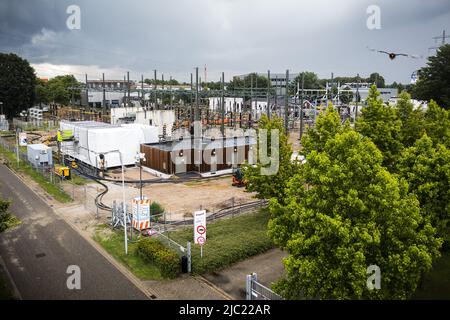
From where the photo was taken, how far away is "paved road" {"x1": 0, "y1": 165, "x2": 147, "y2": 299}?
1648 cm

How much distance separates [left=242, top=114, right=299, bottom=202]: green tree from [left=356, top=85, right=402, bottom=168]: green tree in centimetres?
469

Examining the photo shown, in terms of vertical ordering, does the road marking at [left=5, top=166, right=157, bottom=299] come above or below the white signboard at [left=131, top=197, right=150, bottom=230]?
below

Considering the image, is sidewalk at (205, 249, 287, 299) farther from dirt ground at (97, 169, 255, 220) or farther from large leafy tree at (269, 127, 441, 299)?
dirt ground at (97, 169, 255, 220)

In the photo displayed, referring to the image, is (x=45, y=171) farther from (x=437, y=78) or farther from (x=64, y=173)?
(x=437, y=78)

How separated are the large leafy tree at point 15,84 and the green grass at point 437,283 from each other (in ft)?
248

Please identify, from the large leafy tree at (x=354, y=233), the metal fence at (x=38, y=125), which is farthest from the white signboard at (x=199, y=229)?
the metal fence at (x=38, y=125)

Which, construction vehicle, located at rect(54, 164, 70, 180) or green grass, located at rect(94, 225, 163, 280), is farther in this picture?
construction vehicle, located at rect(54, 164, 70, 180)

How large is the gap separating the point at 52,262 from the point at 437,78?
45077 millimetres

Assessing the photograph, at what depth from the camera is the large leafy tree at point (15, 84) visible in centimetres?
7219

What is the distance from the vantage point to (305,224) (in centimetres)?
1256

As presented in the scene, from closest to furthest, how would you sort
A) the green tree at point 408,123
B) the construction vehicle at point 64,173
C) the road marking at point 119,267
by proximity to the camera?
the road marking at point 119,267
the green tree at point 408,123
the construction vehicle at point 64,173

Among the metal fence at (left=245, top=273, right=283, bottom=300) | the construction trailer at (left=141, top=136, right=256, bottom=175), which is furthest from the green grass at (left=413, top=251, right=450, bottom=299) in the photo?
the construction trailer at (left=141, top=136, right=256, bottom=175)

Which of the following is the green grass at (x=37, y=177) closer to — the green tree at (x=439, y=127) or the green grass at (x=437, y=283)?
the green grass at (x=437, y=283)

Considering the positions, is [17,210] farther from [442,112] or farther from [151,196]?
[442,112]
